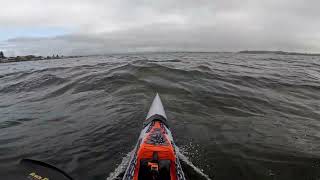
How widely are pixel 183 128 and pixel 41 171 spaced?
20.0 feet

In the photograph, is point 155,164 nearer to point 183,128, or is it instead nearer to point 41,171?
point 41,171

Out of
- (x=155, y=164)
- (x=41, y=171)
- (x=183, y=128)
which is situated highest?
(x=155, y=164)

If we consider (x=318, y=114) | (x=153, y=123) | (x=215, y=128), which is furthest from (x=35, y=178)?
(x=318, y=114)

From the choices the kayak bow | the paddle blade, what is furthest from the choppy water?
the kayak bow

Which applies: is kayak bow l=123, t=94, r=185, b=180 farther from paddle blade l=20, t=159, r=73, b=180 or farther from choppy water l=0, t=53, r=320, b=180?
paddle blade l=20, t=159, r=73, b=180

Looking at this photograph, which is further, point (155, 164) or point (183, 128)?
point (183, 128)

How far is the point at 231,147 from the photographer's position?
31.6ft

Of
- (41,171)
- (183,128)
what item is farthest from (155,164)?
(183,128)

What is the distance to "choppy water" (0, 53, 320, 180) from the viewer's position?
8352mm

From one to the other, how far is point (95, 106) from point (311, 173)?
11.4 m

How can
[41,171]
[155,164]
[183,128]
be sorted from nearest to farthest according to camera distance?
[155,164]
[41,171]
[183,128]

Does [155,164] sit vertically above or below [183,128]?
above

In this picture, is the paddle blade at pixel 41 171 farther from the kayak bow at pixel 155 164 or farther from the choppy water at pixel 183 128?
the kayak bow at pixel 155 164

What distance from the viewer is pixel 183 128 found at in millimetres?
11523
